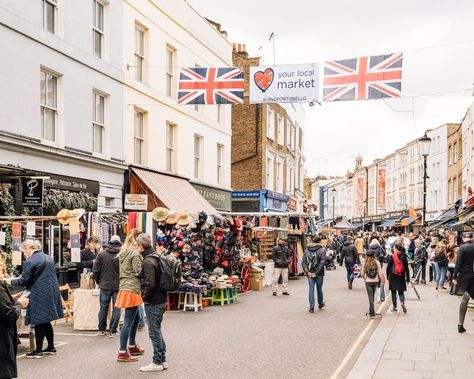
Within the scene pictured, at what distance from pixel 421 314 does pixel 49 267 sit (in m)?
8.65

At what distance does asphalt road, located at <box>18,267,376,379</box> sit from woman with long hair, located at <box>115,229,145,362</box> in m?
0.26

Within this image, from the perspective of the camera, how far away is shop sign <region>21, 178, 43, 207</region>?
1434cm

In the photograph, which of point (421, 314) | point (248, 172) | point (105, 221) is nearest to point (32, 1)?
point (105, 221)

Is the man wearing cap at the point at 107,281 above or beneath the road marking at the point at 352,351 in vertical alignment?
above

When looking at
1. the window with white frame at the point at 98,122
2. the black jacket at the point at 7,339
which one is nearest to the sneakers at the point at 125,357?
the black jacket at the point at 7,339

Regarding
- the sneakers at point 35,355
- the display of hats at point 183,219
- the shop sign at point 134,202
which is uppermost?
the shop sign at point 134,202

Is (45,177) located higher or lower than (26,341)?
higher

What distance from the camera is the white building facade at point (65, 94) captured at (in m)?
14.2

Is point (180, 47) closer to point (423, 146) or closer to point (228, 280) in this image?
point (423, 146)

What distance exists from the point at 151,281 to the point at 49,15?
34.8ft

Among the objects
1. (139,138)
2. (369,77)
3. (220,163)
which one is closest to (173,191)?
(139,138)

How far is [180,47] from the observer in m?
23.7

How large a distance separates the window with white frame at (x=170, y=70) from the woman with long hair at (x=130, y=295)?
14.6 metres

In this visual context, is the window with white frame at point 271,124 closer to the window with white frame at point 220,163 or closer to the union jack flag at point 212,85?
the window with white frame at point 220,163
